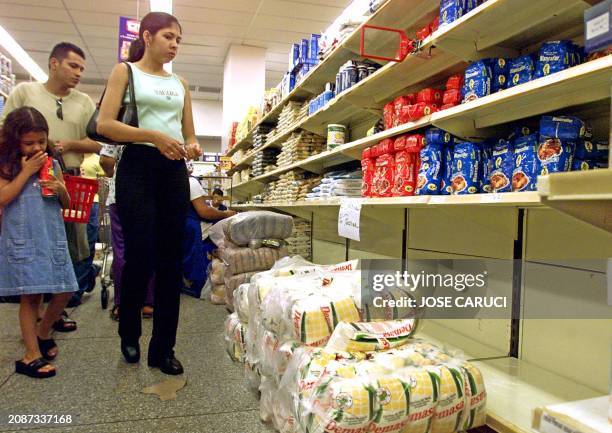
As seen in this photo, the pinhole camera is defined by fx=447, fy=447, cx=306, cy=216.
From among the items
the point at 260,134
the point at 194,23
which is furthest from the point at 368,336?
the point at 194,23

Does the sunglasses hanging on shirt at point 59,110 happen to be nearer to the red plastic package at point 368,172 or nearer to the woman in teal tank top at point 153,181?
the woman in teal tank top at point 153,181

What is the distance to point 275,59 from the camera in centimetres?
773

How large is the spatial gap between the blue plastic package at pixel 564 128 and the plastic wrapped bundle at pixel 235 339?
1461 millimetres

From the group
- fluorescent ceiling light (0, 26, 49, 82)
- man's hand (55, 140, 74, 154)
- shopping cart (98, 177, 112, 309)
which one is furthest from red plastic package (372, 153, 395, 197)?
fluorescent ceiling light (0, 26, 49, 82)

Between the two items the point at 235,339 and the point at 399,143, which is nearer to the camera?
the point at 399,143

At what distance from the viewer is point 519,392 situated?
128cm

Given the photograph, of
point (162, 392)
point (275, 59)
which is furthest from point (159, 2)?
point (162, 392)

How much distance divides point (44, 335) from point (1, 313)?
1152mm

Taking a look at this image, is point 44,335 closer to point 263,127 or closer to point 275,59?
point 263,127

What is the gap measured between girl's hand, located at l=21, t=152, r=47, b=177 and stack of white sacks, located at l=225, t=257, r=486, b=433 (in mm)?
1119

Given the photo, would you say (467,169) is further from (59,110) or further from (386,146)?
(59,110)

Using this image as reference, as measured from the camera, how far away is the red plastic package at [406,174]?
1687 mm

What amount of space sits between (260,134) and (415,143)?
3.42 meters

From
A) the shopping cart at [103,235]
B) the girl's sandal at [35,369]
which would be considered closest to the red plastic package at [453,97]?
A: the girl's sandal at [35,369]
